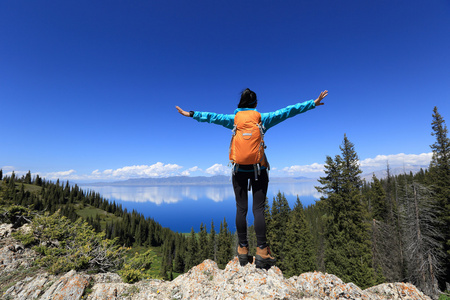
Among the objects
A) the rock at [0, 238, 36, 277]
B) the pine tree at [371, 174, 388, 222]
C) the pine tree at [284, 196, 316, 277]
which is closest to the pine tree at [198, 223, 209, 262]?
the pine tree at [284, 196, 316, 277]

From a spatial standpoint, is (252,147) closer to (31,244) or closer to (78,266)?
(78,266)

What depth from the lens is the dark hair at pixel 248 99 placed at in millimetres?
4367

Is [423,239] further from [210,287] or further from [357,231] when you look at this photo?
[210,287]

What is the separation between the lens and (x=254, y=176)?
4199 mm

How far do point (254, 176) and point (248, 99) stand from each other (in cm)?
192

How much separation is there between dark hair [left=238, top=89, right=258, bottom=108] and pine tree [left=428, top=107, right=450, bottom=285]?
29.5 meters

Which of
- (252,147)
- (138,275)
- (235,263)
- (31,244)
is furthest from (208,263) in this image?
(31,244)

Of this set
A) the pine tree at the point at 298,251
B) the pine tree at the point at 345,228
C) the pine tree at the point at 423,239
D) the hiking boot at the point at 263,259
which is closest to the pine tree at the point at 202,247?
the pine tree at the point at 298,251

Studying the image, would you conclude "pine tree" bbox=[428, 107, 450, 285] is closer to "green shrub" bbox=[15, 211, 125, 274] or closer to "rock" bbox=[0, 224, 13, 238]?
"green shrub" bbox=[15, 211, 125, 274]

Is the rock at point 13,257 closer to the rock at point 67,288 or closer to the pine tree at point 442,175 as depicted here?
the rock at point 67,288

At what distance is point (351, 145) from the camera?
20.7 meters

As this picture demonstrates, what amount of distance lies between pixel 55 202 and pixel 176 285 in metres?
150

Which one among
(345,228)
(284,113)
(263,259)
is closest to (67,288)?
(263,259)

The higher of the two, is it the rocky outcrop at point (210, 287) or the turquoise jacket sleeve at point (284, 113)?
the turquoise jacket sleeve at point (284, 113)
